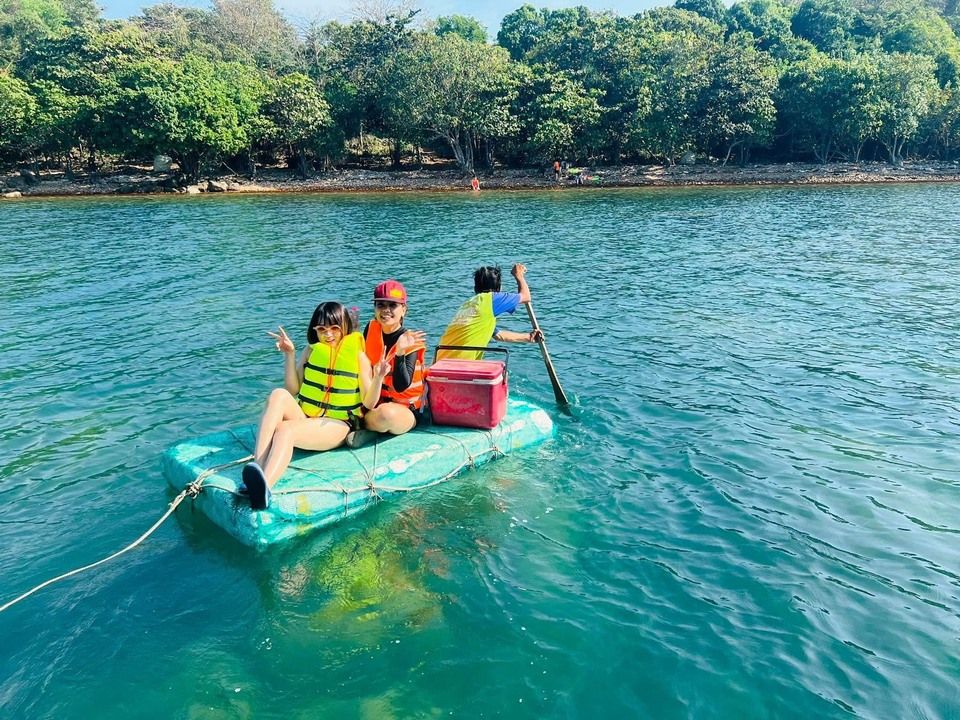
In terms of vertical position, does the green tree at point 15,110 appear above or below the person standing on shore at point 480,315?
above

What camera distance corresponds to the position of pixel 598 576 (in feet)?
23.2

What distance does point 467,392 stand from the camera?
8953 millimetres

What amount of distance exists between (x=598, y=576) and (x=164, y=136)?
181ft

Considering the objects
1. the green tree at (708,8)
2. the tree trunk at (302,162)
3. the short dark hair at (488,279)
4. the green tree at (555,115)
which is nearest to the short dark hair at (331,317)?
the short dark hair at (488,279)

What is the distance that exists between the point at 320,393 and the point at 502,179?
53.4 meters

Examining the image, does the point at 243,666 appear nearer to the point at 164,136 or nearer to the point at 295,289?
the point at 295,289

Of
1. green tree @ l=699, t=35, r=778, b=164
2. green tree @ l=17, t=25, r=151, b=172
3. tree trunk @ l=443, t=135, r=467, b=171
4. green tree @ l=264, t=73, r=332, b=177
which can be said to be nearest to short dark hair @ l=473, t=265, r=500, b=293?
green tree @ l=264, t=73, r=332, b=177

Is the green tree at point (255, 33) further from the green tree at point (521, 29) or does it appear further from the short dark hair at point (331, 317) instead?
the short dark hair at point (331, 317)

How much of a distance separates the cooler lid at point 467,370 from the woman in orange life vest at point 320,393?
0.87 m

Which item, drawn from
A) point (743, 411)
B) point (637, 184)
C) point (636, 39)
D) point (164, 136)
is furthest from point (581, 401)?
point (636, 39)

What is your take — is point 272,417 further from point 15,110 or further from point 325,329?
point 15,110

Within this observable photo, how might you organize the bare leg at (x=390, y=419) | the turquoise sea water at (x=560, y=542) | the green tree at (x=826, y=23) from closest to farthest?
the turquoise sea water at (x=560, y=542)
the bare leg at (x=390, y=419)
the green tree at (x=826, y=23)

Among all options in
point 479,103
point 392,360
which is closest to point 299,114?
point 479,103

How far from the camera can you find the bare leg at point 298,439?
24.1 ft
